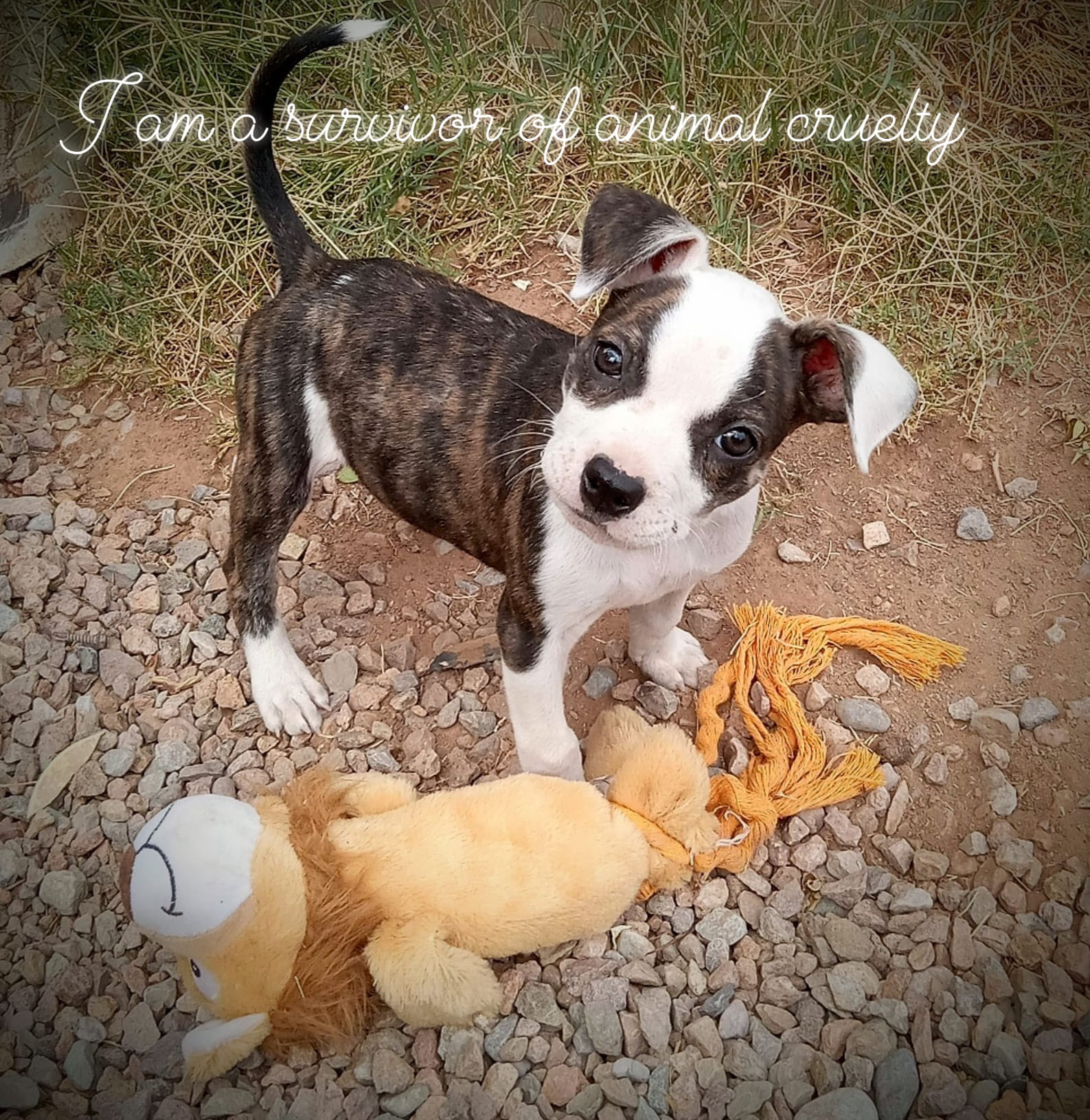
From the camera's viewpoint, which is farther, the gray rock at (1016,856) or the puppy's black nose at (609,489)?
the gray rock at (1016,856)

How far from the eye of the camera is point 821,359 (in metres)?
2.54

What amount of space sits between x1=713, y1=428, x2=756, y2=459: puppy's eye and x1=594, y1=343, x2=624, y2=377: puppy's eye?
0.30m

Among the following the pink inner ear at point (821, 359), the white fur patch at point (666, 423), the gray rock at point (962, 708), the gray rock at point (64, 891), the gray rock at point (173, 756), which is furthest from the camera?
the gray rock at point (962, 708)

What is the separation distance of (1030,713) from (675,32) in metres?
3.55

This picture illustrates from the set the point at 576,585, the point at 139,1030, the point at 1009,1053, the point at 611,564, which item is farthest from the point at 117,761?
the point at 1009,1053

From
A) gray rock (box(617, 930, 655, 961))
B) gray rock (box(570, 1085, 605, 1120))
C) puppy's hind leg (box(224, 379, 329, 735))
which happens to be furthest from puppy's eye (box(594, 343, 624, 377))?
gray rock (box(570, 1085, 605, 1120))

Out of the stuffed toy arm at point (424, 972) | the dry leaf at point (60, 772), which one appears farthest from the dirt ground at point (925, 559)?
the stuffed toy arm at point (424, 972)

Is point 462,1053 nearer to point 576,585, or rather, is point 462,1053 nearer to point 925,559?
point 576,585

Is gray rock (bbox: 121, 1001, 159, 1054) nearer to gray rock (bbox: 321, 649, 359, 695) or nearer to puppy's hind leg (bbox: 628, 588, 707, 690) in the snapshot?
gray rock (bbox: 321, 649, 359, 695)

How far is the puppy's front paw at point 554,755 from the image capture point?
297 centimetres

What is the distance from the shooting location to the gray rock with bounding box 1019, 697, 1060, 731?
3365 millimetres

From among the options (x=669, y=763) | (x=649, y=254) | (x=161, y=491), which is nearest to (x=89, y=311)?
(x=161, y=491)

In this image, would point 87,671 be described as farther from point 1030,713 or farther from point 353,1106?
point 1030,713

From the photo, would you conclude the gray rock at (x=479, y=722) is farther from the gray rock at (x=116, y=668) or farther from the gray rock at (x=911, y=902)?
the gray rock at (x=911, y=902)
